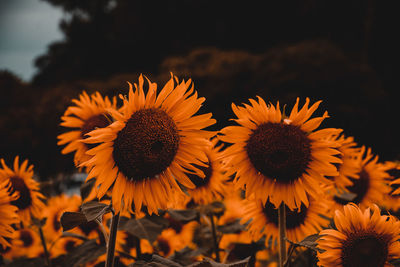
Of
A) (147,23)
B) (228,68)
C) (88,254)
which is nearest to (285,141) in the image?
(88,254)

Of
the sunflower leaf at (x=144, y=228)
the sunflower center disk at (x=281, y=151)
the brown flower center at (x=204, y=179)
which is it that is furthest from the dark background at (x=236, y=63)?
the sunflower center disk at (x=281, y=151)

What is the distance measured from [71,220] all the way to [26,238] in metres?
1.93

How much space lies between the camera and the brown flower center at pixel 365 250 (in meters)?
1.08

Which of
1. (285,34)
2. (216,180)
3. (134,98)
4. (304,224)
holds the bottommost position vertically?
(304,224)

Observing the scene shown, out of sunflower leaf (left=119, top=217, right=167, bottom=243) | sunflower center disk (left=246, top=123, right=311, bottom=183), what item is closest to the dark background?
sunflower leaf (left=119, top=217, right=167, bottom=243)

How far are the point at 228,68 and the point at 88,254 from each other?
600 centimetres

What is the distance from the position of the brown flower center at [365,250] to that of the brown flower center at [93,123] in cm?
114

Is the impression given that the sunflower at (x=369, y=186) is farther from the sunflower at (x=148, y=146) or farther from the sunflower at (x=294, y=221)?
the sunflower at (x=148, y=146)

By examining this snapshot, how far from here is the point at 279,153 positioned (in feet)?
4.06

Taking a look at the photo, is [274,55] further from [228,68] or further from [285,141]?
[285,141]

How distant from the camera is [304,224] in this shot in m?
1.59

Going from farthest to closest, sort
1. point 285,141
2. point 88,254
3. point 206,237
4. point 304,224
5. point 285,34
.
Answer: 1. point 285,34
2. point 206,237
3. point 304,224
4. point 88,254
5. point 285,141

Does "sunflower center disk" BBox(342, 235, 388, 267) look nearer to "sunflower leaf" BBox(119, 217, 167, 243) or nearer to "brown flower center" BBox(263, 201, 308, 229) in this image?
"brown flower center" BBox(263, 201, 308, 229)

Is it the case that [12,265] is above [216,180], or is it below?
below
